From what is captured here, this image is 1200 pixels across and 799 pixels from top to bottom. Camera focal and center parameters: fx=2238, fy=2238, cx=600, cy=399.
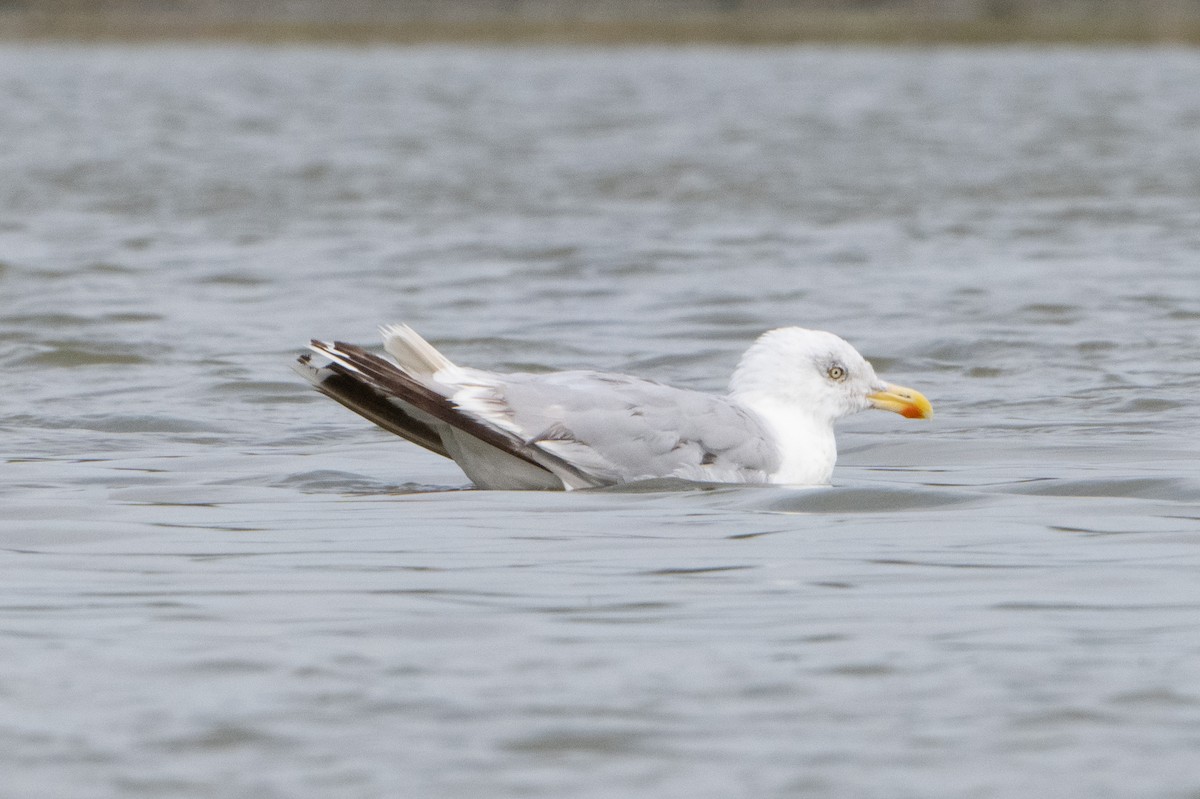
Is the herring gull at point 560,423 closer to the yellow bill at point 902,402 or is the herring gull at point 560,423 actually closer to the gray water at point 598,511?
the gray water at point 598,511

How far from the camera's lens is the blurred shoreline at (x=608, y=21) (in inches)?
1690

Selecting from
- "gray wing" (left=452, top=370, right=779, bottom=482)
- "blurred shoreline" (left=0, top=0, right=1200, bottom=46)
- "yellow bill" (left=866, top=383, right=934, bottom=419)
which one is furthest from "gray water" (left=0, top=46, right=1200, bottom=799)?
"blurred shoreline" (left=0, top=0, right=1200, bottom=46)

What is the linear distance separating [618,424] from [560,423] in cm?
17

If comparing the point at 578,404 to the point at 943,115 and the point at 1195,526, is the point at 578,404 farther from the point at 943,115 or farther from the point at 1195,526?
the point at 943,115

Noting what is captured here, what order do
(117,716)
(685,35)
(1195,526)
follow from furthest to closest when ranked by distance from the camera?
1. (685,35)
2. (1195,526)
3. (117,716)

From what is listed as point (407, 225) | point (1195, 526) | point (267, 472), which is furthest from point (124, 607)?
point (407, 225)

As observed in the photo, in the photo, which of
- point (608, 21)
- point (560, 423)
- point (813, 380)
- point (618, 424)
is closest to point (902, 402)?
point (813, 380)

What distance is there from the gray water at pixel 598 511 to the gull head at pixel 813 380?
0.94 ft

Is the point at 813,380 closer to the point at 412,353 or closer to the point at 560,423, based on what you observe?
the point at 560,423

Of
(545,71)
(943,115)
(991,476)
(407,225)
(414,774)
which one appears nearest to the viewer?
(414,774)

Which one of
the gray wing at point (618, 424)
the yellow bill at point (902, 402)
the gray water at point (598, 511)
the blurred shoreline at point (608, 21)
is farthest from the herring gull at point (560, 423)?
the blurred shoreline at point (608, 21)

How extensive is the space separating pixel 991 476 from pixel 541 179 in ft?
40.9

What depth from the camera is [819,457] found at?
23.1 ft

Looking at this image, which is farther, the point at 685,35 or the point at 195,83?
the point at 685,35
